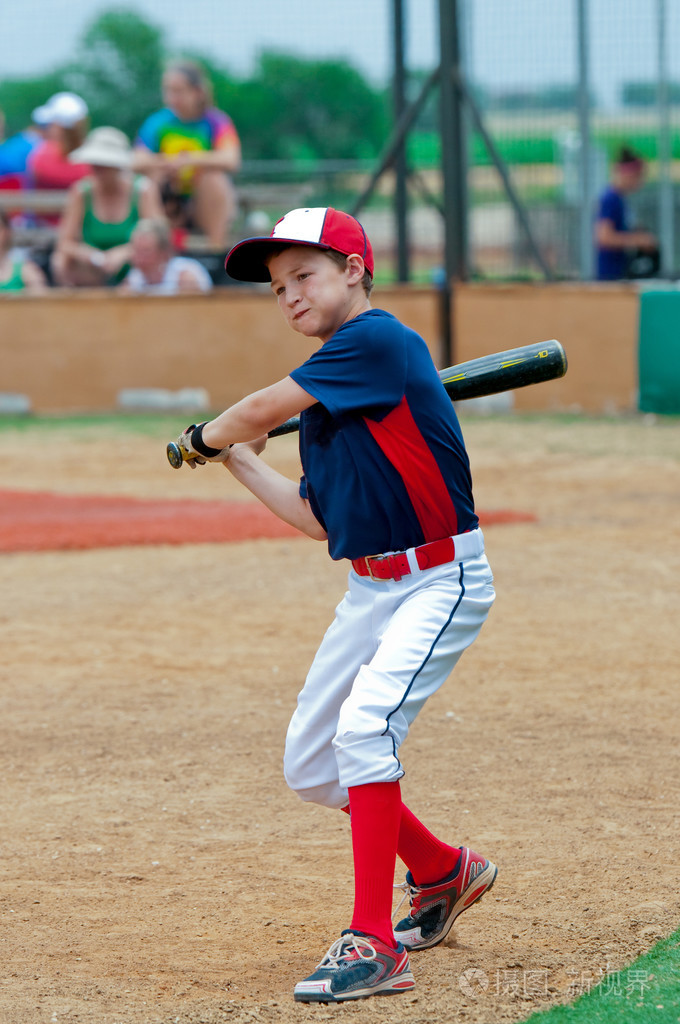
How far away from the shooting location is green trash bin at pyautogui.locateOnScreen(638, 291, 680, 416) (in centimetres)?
1014

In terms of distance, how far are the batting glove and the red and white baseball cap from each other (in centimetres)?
37

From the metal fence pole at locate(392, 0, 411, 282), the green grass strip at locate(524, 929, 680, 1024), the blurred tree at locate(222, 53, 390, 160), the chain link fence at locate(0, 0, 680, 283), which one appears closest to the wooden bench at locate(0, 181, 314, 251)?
the chain link fence at locate(0, 0, 680, 283)

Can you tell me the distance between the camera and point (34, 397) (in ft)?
38.4

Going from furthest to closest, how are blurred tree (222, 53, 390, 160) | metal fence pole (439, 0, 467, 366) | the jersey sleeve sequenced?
blurred tree (222, 53, 390, 160) < metal fence pole (439, 0, 467, 366) < the jersey sleeve

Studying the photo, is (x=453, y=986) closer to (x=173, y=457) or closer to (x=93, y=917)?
(x=93, y=917)

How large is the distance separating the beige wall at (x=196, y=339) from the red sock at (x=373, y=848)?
8.47 meters

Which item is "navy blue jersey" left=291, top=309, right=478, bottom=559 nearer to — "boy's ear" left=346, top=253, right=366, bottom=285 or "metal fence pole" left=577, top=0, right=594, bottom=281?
"boy's ear" left=346, top=253, right=366, bottom=285

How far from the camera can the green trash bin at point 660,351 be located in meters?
10.1

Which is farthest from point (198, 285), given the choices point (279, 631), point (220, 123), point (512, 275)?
point (279, 631)

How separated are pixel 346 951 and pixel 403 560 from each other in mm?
768

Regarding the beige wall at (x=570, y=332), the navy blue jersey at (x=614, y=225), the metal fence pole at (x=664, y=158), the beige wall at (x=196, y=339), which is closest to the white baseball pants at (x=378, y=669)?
the beige wall at (x=570, y=332)

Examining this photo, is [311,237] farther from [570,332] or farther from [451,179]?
[451,179]

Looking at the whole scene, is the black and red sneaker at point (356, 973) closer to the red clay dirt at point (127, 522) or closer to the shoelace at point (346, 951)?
the shoelace at point (346, 951)

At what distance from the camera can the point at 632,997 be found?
2533 millimetres
